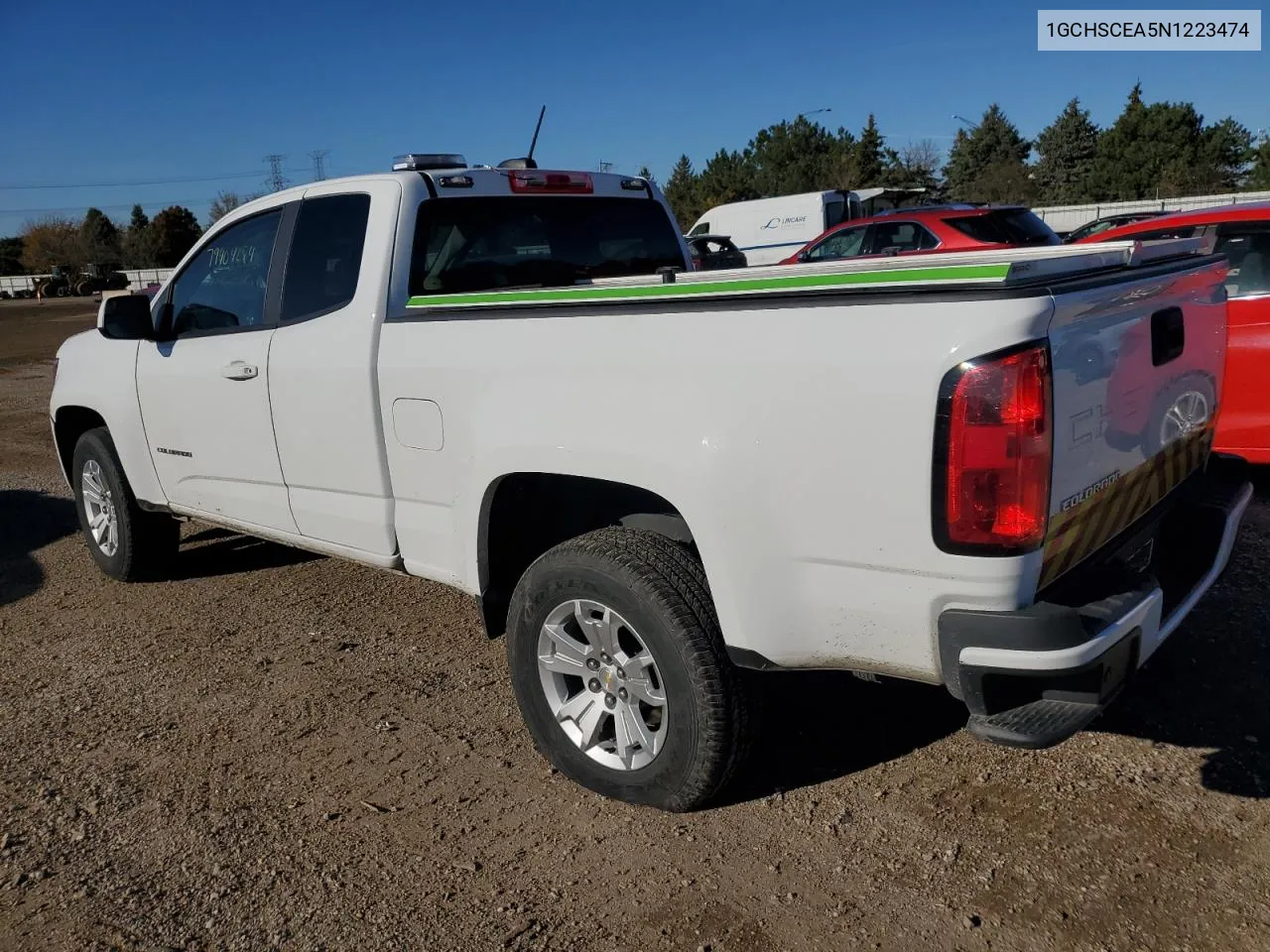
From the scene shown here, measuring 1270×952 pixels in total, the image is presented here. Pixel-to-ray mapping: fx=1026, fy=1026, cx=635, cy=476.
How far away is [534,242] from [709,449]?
6.87ft

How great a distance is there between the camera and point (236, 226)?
4652 mm

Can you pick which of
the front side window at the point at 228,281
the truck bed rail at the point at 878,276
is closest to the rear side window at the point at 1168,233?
the truck bed rail at the point at 878,276

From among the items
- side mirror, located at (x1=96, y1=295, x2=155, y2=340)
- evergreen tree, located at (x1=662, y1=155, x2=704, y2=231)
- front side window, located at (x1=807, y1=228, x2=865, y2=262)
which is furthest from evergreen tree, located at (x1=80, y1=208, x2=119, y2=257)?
side mirror, located at (x1=96, y1=295, x2=155, y2=340)

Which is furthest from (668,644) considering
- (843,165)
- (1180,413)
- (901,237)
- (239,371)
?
(843,165)

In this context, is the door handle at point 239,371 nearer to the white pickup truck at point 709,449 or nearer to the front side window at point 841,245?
the white pickup truck at point 709,449

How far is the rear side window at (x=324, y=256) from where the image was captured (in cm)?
393

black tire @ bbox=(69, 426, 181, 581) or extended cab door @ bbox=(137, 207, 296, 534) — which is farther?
black tire @ bbox=(69, 426, 181, 581)

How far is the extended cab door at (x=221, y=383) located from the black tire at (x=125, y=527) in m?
0.53

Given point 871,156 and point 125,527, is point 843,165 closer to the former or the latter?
point 871,156

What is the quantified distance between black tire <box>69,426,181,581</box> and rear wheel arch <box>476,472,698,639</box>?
110 inches

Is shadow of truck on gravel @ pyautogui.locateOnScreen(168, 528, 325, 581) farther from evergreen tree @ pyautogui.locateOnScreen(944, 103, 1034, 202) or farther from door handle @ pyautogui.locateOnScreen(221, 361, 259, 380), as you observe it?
evergreen tree @ pyautogui.locateOnScreen(944, 103, 1034, 202)

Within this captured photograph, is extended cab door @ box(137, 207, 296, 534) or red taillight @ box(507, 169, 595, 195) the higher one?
red taillight @ box(507, 169, 595, 195)

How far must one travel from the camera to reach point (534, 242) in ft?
14.6

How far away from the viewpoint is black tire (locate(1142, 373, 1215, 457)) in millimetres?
2910
